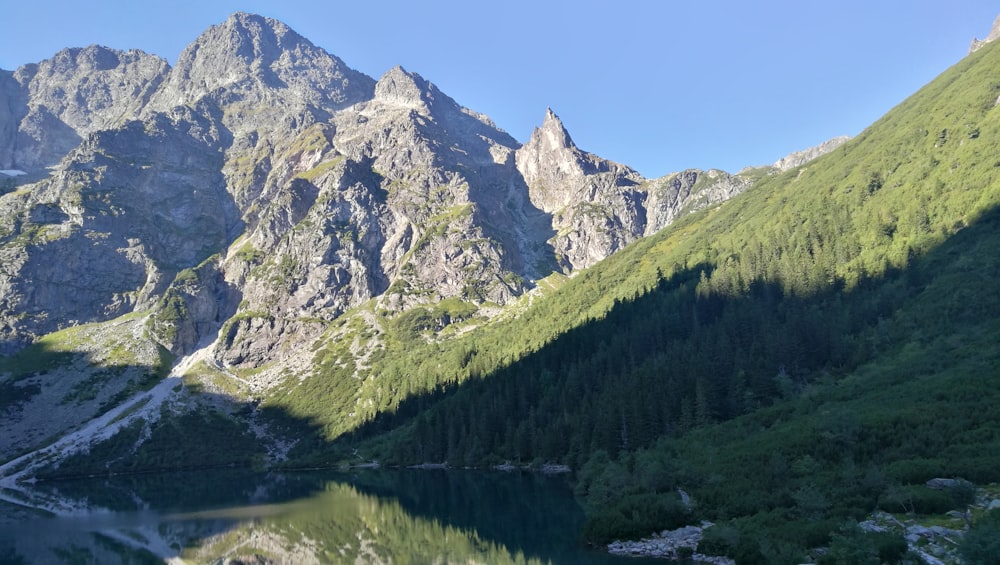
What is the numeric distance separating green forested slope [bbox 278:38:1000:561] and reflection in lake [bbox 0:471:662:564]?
7.33 metres

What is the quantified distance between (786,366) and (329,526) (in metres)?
74.2

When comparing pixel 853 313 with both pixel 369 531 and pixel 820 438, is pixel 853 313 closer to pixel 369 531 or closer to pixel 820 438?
pixel 820 438

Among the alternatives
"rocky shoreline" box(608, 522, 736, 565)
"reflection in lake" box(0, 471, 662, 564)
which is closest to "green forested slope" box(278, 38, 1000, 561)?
"rocky shoreline" box(608, 522, 736, 565)

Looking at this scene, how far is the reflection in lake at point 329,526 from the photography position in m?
51.8

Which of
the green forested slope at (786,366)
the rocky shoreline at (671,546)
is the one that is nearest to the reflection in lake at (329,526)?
the rocky shoreline at (671,546)

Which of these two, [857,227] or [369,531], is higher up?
[857,227]

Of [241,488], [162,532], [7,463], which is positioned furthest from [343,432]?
[162,532]

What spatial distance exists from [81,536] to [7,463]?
14284 centimetres

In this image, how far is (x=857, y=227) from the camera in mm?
127875

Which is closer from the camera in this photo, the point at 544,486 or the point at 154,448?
the point at 544,486

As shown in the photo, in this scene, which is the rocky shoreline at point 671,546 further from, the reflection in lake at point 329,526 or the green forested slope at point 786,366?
the reflection in lake at point 329,526

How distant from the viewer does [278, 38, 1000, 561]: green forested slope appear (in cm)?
4911

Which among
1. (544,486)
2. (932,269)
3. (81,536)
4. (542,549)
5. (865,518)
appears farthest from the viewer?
(932,269)

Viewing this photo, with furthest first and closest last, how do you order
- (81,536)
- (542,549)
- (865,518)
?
(81,536), (542,549), (865,518)
